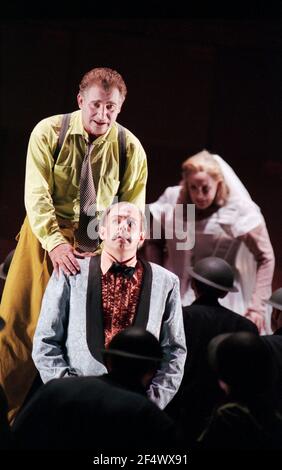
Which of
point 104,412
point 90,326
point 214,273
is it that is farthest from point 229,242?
point 104,412

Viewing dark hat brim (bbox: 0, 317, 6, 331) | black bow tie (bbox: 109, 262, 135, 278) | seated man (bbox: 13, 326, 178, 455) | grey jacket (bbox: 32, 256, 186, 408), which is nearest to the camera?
seated man (bbox: 13, 326, 178, 455)

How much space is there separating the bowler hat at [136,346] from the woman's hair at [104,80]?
135 centimetres

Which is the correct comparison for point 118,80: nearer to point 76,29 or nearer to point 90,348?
point 76,29

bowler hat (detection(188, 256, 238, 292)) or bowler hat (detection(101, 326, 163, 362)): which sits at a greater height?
bowler hat (detection(188, 256, 238, 292))

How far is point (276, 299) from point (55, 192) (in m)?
1.22

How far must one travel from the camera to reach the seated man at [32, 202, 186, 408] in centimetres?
423

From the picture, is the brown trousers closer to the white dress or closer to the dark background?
the dark background

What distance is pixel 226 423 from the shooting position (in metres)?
3.73

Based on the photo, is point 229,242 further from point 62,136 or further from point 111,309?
point 62,136

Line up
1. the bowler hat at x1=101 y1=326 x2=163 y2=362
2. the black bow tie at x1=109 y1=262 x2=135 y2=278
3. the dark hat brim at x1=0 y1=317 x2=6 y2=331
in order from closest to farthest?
the bowler hat at x1=101 y1=326 x2=163 y2=362
the black bow tie at x1=109 y1=262 x2=135 y2=278
the dark hat brim at x1=0 y1=317 x2=6 y2=331

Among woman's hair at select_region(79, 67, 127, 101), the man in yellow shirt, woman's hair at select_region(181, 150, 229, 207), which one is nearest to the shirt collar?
the man in yellow shirt

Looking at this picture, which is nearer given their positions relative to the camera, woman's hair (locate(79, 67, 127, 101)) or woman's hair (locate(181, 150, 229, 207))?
woman's hair (locate(79, 67, 127, 101))

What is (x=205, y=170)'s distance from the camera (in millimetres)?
4809
